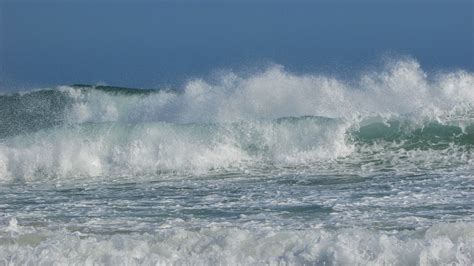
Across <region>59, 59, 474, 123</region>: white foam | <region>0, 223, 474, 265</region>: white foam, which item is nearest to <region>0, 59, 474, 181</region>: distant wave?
<region>59, 59, 474, 123</region>: white foam

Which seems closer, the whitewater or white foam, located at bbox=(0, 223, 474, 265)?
white foam, located at bbox=(0, 223, 474, 265)

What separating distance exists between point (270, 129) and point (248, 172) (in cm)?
251

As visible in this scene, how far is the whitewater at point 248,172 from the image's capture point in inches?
277

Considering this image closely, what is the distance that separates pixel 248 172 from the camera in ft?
40.4

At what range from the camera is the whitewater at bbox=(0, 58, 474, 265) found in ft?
23.1

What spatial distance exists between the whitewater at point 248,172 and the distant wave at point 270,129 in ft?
0.13

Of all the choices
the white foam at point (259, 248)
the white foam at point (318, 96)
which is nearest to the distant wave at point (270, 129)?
the white foam at point (318, 96)

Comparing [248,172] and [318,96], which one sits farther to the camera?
[318,96]

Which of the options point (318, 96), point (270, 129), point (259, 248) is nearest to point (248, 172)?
point (270, 129)

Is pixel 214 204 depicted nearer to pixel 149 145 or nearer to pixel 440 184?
pixel 440 184

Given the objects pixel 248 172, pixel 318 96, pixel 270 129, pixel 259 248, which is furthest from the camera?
pixel 318 96

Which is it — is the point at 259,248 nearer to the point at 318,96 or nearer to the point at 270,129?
the point at 270,129

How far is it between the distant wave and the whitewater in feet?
0.13

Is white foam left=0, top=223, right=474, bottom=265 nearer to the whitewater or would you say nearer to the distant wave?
the whitewater
